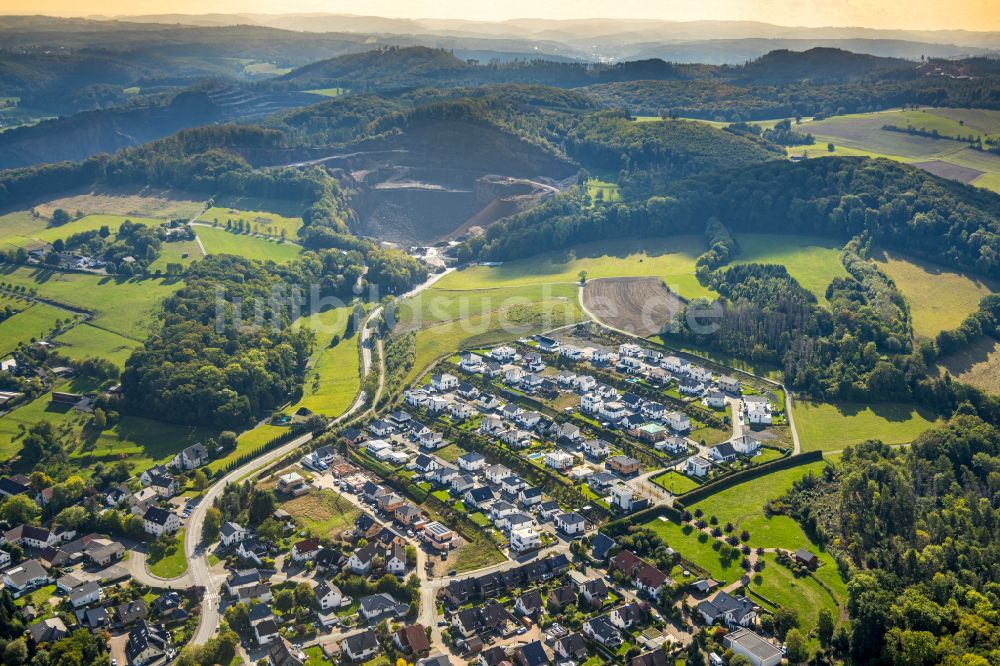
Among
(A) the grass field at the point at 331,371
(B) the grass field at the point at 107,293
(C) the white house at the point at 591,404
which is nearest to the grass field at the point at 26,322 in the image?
(B) the grass field at the point at 107,293

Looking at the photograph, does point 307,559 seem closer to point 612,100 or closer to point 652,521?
point 652,521

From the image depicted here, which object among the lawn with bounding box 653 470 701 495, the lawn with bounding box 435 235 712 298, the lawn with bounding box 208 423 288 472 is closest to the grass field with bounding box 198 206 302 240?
the lawn with bounding box 435 235 712 298

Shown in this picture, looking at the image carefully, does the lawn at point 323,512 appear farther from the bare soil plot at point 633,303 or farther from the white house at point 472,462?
the bare soil plot at point 633,303

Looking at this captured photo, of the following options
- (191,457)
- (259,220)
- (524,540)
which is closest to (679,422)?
(524,540)

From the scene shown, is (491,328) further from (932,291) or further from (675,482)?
(932,291)

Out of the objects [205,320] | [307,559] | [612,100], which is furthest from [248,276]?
[612,100]

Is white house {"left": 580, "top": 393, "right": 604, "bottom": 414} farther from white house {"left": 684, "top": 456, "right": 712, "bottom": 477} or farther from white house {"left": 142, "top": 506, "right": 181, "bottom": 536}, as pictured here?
white house {"left": 142, "top": 506, "right": 181, "bottom": 536}

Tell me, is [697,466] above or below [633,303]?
above
